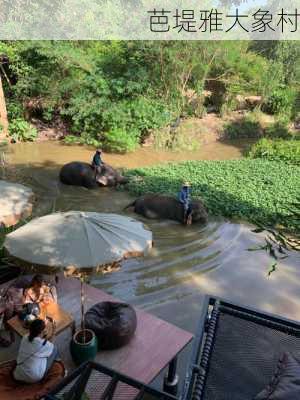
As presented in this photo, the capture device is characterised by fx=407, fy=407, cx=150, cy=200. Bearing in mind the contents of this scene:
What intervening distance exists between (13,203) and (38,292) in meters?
1.56

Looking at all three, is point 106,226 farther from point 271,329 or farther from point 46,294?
point 271,329

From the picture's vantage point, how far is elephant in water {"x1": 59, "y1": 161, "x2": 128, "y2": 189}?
13055 mm

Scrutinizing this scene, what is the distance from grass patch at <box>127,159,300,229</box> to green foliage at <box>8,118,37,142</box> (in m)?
6.05

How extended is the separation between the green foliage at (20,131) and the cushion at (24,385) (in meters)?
14.4

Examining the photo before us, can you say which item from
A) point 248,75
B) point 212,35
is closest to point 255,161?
point 212,35

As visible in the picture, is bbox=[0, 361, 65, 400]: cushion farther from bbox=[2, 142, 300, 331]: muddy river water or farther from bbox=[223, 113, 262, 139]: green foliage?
bbox=[223, 113, 262, 139]: green foliage

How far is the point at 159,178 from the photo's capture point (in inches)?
546

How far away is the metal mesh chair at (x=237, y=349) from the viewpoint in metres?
3.59

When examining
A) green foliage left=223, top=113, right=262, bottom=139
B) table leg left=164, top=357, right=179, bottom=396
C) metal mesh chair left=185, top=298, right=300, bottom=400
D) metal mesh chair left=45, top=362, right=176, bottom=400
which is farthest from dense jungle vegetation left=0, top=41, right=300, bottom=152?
metal mesh chair left=45, top=362, right=176, bottom=400

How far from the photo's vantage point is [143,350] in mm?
5379

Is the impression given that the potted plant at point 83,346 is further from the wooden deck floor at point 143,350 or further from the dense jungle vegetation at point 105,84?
the dense jungle vegetation at point 105,84

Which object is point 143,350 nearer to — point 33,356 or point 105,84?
point 33,356

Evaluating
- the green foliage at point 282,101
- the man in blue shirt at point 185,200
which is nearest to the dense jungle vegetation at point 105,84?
the green foliage at point 282,101

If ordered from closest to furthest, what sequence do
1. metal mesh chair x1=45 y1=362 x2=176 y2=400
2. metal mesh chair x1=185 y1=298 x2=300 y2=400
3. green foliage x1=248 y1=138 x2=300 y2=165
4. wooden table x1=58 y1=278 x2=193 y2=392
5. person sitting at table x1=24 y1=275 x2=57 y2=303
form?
1. metal mesh chair x1=45 y1=362 x2=176 y2=400
2. metal mesh chair x1=185 y1=298 x2=300 y2=400
3. wooden table x1=58 y1=278 x2=193 y2=392
4. person sitting at table x1=24 y1=275 x2=57 y2=303
5. green foliage x1=248 y1=138 x2=300 y2=165
